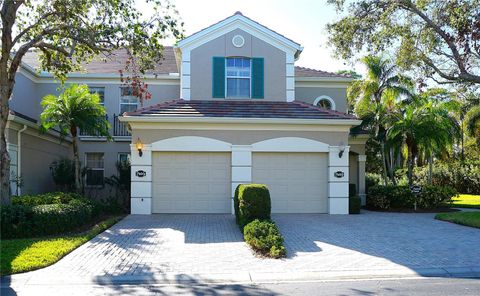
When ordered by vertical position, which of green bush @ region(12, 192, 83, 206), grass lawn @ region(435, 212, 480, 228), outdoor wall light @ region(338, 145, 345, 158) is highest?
outdoor wall light @ region(338, 145, 345, 158)

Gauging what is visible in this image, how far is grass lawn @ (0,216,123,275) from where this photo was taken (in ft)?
28.5

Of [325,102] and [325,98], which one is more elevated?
[325,98]

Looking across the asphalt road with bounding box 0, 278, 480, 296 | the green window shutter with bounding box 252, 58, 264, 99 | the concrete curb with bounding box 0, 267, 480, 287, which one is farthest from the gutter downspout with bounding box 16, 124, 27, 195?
the asphalt road with bounding box 0, 278, 480, 296

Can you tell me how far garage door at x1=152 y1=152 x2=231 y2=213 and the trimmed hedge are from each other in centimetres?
677

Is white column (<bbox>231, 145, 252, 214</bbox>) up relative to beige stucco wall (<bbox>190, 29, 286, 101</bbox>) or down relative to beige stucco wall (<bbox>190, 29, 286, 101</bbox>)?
down

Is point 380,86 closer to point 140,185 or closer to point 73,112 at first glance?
point 140,185

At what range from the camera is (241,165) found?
1638cm

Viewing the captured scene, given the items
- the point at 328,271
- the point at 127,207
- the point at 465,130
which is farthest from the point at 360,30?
the point at 465,130

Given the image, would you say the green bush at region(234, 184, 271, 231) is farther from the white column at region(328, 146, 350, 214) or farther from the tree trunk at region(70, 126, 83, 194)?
the tree trunk at region(70, 126, 83, 194)

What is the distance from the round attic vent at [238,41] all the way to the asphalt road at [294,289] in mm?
12200

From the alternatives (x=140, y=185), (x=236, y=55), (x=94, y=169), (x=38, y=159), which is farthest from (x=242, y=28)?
(x=94, y=169)

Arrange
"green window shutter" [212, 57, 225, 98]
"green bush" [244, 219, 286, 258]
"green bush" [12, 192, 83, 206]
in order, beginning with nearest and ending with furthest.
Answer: "green bush" [244, 219, 286, 258], "green bush" [12, 192, 83, 206], "green window shutter" [212, 57, 225, 98]

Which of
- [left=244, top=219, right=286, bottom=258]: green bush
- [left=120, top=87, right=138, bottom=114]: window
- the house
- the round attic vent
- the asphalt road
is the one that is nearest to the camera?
the asphalt road

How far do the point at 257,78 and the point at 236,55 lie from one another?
1.20 m
